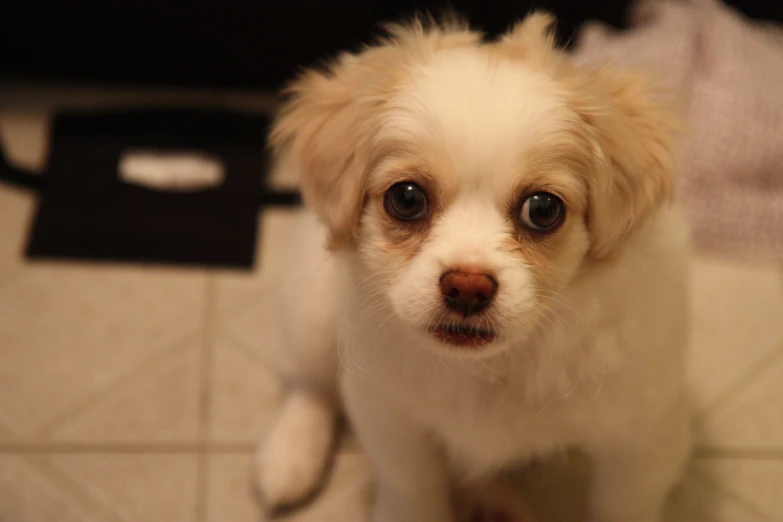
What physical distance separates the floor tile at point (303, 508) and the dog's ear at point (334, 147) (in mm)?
641

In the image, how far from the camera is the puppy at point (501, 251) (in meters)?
0.90

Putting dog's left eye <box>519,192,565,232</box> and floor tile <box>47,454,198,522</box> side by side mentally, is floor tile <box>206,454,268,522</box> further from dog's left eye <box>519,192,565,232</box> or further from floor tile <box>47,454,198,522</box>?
dog's left eye <box>519,192,565,232</box>

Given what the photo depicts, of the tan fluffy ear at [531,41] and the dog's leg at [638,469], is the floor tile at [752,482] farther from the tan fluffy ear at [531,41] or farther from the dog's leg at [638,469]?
the tan fluffy ear at [531,41]

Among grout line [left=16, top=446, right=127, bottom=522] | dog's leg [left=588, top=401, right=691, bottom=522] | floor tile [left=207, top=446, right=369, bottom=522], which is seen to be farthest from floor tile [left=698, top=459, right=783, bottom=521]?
grout line [left=16, top=446, right=127, bottom=522]

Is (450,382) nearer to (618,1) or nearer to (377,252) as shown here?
(377,252)

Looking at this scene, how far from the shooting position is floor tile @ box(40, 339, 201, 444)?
5.08 feet

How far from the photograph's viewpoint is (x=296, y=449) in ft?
4.77

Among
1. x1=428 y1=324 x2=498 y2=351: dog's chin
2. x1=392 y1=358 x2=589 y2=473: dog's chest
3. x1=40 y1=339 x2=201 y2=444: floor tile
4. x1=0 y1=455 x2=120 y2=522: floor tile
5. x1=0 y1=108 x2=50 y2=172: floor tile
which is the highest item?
x1=0 y1=108 x2=50 y2=172: floor tile

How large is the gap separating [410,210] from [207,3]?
3.98ft

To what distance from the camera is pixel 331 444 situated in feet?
4.99

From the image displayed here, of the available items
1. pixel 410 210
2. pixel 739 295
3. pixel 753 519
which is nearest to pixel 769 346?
pixel 739 295

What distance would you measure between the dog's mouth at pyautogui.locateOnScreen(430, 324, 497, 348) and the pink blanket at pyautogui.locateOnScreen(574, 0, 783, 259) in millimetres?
1017

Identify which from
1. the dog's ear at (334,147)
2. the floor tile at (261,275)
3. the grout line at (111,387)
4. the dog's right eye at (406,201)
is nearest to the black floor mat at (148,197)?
the floor tile at (261,275)

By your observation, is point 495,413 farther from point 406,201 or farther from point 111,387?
point 111,387
